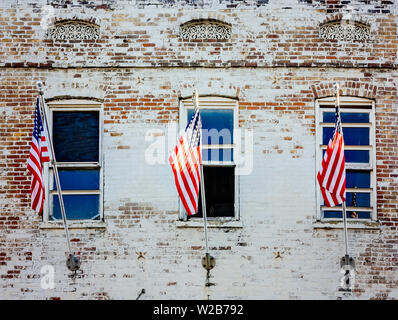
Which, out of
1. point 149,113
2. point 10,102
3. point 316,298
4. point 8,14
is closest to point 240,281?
point 316,298

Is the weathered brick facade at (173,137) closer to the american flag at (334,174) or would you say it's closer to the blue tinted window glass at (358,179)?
the blue tinted window glass at (358,179)

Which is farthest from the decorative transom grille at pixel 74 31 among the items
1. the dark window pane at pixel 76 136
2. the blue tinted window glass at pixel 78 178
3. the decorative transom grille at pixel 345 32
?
the decorative transom grille at pixel 345 32

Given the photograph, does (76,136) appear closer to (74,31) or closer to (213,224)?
(74,31)

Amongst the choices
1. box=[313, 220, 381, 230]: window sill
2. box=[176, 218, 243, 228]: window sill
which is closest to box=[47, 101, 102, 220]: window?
box=[176, 218, 243, 228]: window sill

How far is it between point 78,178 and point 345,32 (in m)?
4.93

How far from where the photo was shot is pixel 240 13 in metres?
11.3

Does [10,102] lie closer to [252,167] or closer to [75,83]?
[75,83]

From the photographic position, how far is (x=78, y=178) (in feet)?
36.3

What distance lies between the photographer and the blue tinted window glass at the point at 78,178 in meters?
11.0

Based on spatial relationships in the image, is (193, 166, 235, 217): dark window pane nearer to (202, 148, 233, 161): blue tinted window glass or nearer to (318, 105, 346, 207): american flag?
(202, 148, 233, 161): blue tinted window glass

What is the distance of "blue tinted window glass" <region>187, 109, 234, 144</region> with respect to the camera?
11.1m

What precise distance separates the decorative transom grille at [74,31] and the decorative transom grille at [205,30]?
1.45 meters

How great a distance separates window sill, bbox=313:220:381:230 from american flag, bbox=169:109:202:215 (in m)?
→ 2.10

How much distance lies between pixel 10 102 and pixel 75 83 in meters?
1.08
